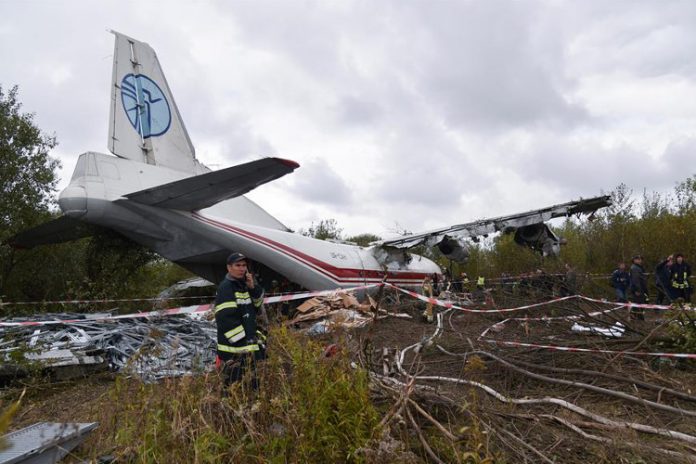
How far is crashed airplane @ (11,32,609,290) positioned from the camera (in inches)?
331

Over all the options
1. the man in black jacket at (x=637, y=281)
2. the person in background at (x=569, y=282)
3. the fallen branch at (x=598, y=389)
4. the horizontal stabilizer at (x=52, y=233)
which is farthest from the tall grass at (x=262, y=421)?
the man in black jacket at (x=637, y=281)

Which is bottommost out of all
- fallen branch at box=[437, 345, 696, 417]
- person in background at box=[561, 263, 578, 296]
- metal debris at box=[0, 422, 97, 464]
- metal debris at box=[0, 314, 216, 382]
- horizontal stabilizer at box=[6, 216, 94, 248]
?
fallen branch at box=[437, 345, 696, 417]

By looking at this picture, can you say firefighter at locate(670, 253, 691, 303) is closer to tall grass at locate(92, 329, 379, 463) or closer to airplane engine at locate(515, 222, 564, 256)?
airplane engine at locate(515, 222, 564, 256)

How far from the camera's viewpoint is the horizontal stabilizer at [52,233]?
9.64 metres

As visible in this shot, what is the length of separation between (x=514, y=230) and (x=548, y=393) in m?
9.76

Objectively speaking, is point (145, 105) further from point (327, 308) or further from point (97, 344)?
point (97, 344)

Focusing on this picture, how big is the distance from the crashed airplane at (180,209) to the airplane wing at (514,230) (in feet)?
0.09

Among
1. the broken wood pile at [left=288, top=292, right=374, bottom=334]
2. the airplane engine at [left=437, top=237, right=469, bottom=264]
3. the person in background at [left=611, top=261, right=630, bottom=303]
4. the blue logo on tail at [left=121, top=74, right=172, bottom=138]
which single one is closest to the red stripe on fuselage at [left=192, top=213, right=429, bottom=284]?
the broken wood pile at [left=288, top=292, right=374, bottom=334]

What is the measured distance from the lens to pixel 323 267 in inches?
471

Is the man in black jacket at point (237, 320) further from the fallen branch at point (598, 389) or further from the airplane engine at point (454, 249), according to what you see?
the airplane engine at point (454, 249)

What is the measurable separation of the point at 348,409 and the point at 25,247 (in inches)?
419

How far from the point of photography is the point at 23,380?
17.4ft

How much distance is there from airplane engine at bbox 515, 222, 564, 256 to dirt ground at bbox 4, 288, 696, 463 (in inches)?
261

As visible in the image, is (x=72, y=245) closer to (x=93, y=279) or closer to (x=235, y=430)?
(x=93, y=279)
